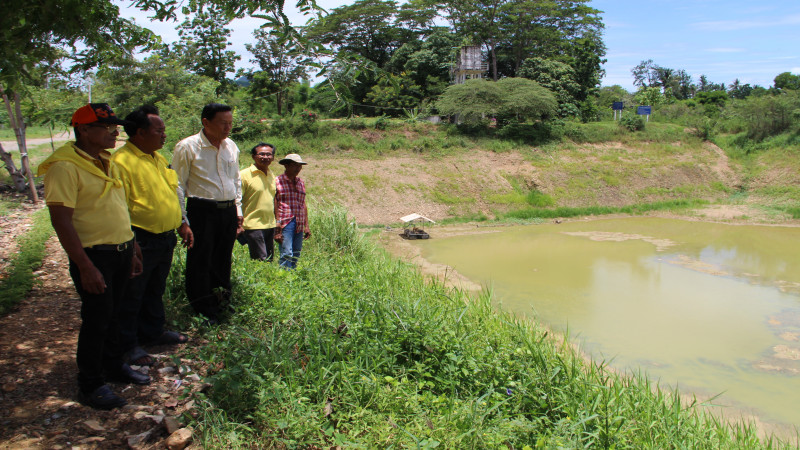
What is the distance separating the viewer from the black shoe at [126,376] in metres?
2.67

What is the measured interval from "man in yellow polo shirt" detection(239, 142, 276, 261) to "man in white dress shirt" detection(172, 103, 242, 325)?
82cm

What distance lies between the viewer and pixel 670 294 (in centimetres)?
874

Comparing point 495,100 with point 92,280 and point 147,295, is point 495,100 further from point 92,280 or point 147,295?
point 92,280

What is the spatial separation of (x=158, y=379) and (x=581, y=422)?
7.25 feet

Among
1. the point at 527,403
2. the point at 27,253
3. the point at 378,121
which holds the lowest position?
the point at 527,403

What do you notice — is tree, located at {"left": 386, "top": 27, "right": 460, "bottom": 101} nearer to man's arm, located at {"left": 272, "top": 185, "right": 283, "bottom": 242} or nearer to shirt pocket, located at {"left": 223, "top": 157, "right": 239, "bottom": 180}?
man's arm, located at {"left": 272, "top": 185, "right": 283, "bottom": 242}

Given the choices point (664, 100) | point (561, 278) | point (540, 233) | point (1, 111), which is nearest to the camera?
point (561, 278)

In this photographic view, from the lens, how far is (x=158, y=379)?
2791 mm

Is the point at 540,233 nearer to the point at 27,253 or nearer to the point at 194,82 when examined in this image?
the point at 194,82

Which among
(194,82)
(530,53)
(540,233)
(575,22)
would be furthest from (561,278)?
(575,22)

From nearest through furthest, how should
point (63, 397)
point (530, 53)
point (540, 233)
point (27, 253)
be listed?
point (63, 397) → point (27, 253) → point (540, 233) → point (530, 53)

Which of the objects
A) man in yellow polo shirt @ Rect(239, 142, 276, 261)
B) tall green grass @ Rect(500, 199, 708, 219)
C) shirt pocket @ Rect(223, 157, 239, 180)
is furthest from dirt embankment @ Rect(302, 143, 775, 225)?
shirt pocket @ Rect(223, 157, 239, 180)

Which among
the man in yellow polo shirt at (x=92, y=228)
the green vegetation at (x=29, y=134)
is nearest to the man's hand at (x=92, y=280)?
the man in yellow polo shirt at (x=92, y=228)

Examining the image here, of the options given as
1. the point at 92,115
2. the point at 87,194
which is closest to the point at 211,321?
the point at 87,194
